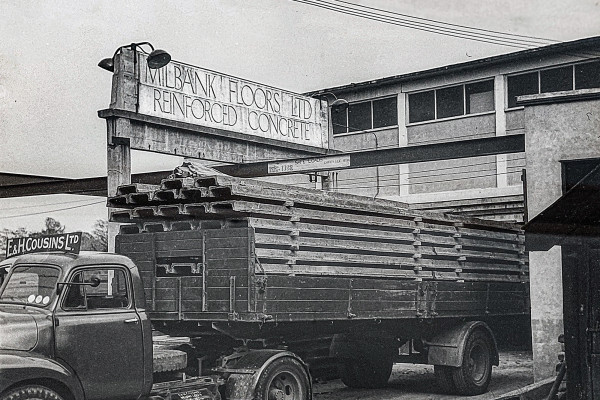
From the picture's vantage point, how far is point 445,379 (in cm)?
1055

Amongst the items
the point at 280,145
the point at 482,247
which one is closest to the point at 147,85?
the point at 280,145

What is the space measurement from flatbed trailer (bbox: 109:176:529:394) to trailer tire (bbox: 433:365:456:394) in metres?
0.02

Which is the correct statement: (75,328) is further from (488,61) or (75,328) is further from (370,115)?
(370,115)

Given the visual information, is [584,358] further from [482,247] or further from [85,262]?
[85,262]

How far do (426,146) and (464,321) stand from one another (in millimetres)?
2666

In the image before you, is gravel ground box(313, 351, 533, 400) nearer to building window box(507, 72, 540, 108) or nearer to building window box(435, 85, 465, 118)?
building window box(507, 72, 540, 108)

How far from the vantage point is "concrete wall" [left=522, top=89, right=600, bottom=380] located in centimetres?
1035

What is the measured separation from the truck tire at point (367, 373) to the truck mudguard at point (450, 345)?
762 mm

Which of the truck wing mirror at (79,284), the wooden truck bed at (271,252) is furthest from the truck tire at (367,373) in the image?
the truck wing mirror at (79,284)

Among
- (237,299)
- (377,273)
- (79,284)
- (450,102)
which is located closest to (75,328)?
(79,284)

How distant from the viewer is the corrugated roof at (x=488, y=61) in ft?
61.2

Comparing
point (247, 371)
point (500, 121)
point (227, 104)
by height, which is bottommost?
point (247, 371)

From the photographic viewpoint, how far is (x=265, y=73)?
1066 centimetres

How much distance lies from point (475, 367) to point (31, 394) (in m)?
6.66
